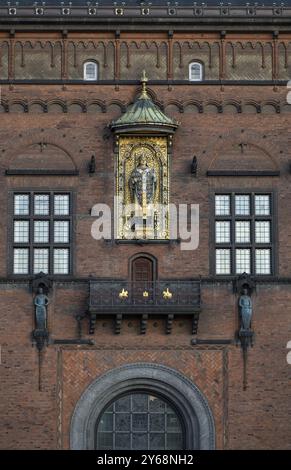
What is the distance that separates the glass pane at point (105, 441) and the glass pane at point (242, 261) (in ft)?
21.1

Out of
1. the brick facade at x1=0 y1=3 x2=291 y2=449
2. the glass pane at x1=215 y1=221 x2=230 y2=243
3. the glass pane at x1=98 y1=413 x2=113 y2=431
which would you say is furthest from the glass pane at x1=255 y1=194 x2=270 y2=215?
the glass pane at x1=98 y1=413 x2=113 y2=431

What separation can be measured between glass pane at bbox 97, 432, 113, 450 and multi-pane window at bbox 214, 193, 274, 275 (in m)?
6.10

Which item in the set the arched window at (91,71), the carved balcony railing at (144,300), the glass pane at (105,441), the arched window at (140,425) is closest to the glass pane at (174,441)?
the arched window at (140,425)

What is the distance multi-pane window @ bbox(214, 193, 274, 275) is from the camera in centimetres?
8025

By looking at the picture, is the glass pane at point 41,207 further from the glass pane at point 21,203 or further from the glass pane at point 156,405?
the glass pane at point 156,405

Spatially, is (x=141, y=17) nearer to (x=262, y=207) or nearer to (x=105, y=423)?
(x=262, y=207)

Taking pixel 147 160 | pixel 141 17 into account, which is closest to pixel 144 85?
pixel 141 17

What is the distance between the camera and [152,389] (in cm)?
7975

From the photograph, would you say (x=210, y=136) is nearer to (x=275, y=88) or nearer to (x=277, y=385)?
(x=275, y=88)

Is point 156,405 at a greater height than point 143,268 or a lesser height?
lesser

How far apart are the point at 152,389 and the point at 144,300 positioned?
2.79 meters

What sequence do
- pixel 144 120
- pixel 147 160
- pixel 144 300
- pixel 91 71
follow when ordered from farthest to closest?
pixel 91 71 → pixel 147 160 → pixel 144 120 → pixel 144 300

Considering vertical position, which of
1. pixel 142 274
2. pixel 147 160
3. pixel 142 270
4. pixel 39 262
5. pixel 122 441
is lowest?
pixel 122 441

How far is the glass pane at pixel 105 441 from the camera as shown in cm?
7962
